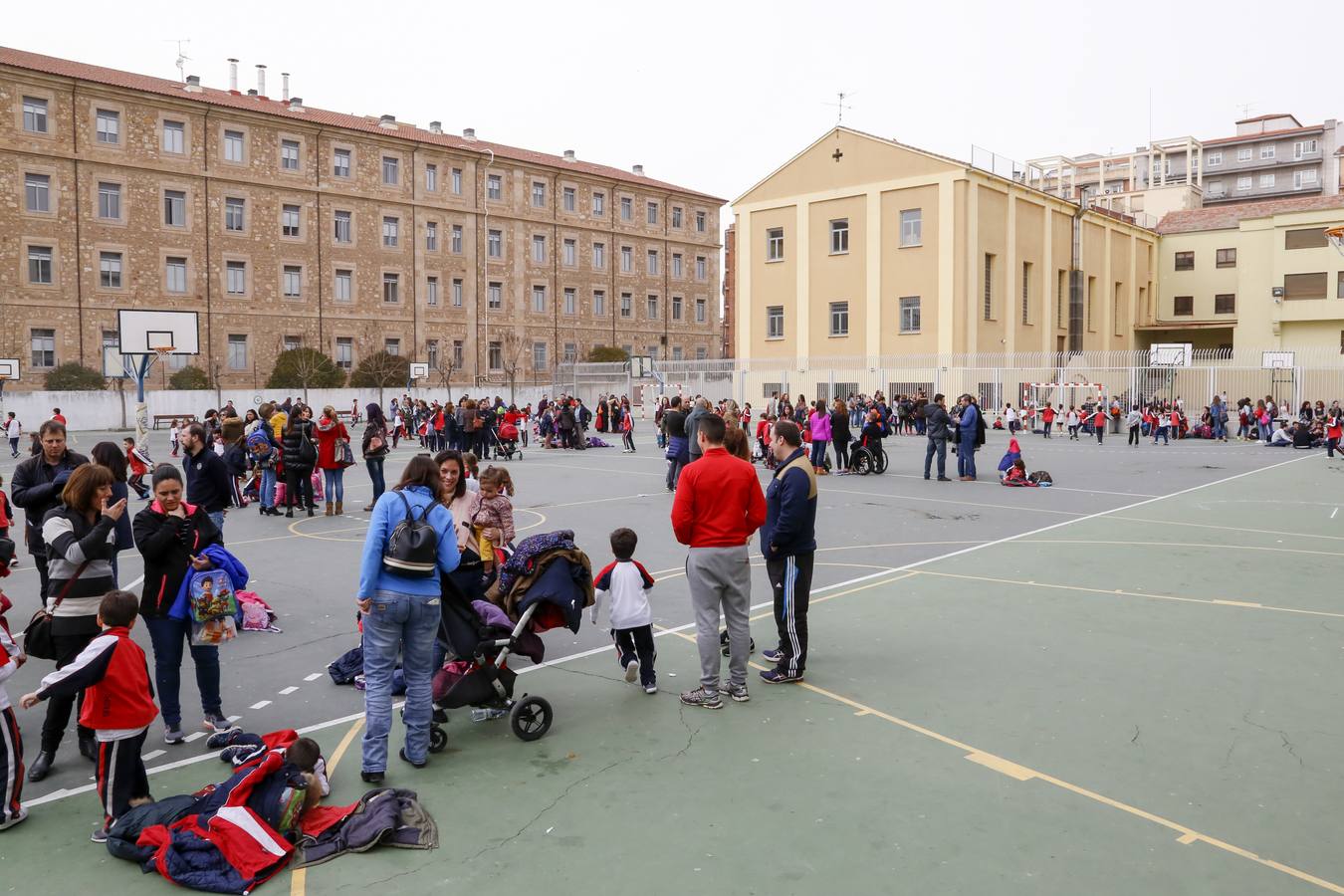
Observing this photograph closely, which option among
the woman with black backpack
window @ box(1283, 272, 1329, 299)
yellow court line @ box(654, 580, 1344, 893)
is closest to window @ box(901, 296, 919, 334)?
window @ box(1283, 272, 1329, 299)

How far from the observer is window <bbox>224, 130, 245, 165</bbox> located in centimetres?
4950

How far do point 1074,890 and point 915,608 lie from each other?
5165 mm

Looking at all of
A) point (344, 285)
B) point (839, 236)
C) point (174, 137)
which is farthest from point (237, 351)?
point (839, 236)

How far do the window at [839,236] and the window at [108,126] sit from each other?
3414 cm

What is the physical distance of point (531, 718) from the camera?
6.06 metres

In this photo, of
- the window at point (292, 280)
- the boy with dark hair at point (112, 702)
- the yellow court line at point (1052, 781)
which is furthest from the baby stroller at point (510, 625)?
the window at point (292, 280)

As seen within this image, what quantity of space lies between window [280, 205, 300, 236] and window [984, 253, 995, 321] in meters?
35.3

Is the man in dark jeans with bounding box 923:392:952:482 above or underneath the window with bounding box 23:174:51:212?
underneath

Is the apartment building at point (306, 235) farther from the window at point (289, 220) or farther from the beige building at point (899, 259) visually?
the beige building at point (899, 259)

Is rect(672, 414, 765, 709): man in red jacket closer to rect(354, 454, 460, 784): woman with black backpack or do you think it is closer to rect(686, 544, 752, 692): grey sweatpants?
rect(686, 544, 752, 692): grey sweatpants

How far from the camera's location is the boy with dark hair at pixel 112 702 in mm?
4816

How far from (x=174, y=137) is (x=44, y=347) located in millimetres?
11881

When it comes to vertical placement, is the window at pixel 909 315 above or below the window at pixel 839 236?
below

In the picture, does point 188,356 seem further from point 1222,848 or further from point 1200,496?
point 1222,848
